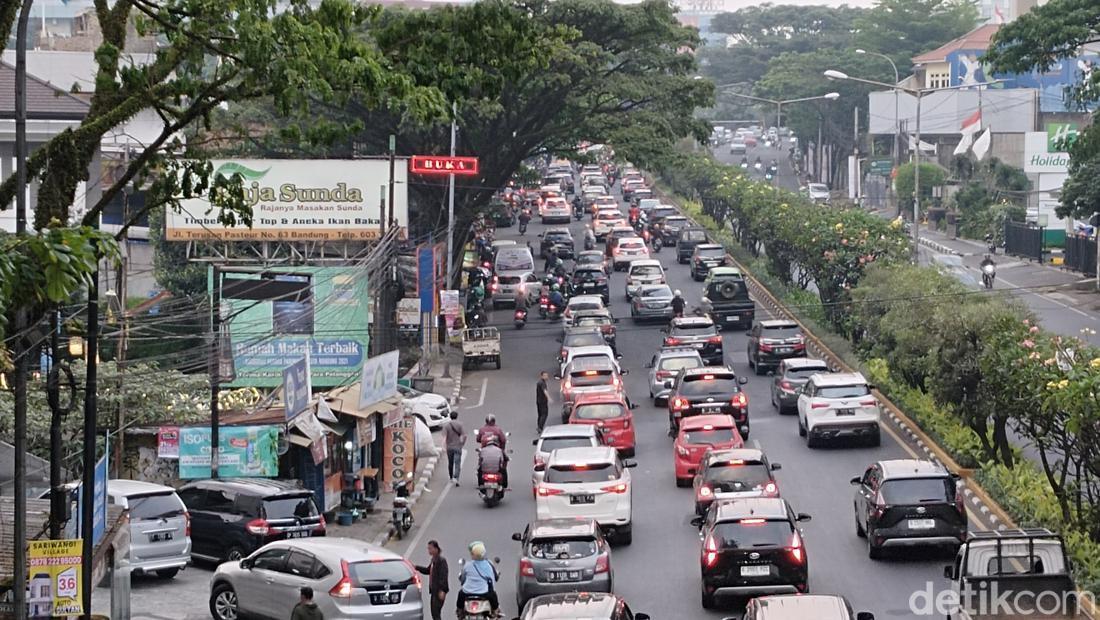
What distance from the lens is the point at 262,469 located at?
1163 inches

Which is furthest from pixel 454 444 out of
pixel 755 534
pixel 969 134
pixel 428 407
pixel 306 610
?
pixel 969 134

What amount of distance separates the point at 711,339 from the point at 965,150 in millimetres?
50914

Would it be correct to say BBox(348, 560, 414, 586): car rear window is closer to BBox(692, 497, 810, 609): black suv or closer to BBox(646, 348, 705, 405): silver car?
BBox(692, 497, 810, 609): black suv

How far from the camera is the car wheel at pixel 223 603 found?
2250 cm

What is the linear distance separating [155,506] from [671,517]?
9.21m

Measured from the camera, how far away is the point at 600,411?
35.2m

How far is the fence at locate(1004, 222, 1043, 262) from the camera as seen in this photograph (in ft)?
244

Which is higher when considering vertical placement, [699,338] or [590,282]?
[590,282]

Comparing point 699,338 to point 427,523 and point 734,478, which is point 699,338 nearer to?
point 427,523

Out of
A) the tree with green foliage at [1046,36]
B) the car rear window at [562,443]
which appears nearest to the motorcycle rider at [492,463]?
the car rear window at [562,443]

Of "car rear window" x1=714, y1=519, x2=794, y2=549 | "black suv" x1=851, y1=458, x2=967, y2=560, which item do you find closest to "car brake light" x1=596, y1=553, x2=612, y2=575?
"car rear window" x1=714, y1=519, x2=794, y2=549

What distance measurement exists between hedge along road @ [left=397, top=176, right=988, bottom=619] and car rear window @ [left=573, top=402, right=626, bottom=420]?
3.94 feet

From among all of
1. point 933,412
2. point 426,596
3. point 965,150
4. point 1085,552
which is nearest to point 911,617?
point 1085,552

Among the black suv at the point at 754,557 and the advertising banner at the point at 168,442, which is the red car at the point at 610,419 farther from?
the black suv at the point at 754,557
